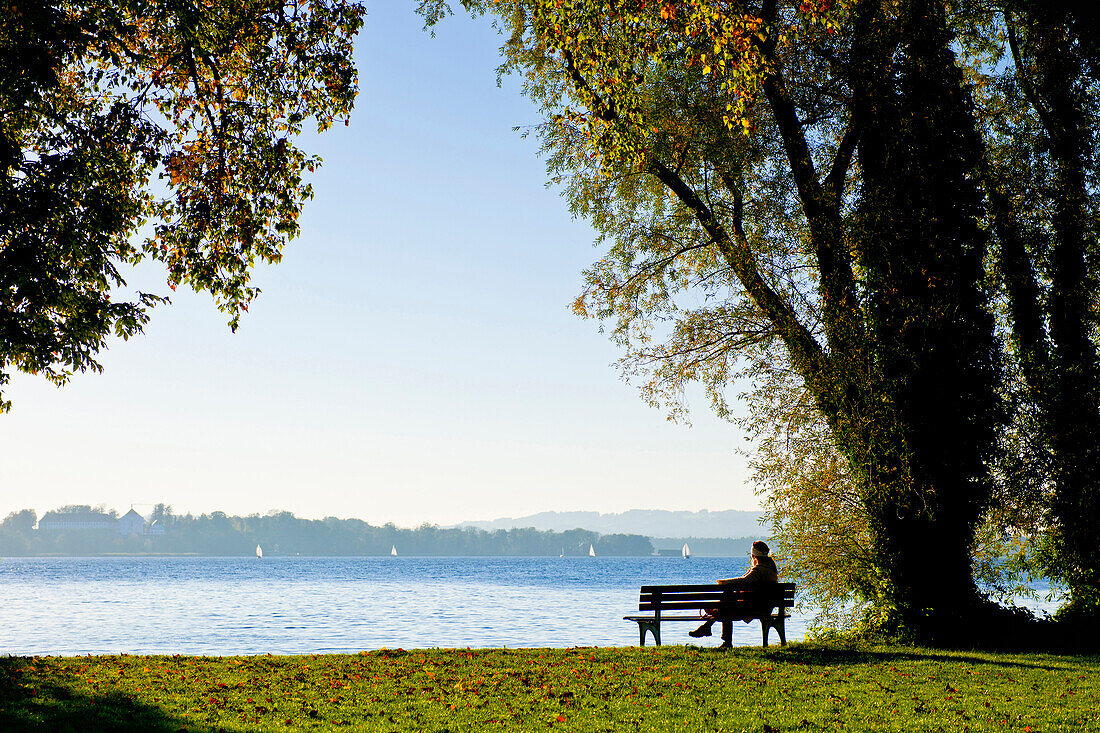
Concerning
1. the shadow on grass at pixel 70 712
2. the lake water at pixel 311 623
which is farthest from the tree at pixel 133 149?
the lake water at pixel 311 623

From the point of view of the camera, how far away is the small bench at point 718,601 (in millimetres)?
13297

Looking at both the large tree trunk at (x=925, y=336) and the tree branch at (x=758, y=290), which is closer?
the large tree trunk at (x=925, y=336)

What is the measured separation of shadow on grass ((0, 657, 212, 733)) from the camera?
24.0 ft

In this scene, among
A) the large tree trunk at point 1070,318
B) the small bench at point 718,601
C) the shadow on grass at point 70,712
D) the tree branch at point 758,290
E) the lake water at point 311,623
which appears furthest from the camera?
the lake water at point 311,623

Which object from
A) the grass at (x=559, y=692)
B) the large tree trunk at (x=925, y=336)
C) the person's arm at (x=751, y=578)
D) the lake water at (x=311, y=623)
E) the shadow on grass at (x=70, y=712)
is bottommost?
the lake water at (x=311, y=623)

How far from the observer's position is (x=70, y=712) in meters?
7.83

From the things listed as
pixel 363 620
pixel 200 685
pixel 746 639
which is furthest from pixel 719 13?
pixel 363 620

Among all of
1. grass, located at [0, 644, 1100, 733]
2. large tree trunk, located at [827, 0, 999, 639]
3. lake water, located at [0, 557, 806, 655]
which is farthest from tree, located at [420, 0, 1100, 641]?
lake water, located at [0, 557, 806, 655]

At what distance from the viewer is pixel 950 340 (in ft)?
48.8

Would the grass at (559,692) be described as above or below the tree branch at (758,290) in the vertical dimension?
below

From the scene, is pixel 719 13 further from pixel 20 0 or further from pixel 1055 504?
pixel 1055 504

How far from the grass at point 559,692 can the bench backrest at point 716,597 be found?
81cm

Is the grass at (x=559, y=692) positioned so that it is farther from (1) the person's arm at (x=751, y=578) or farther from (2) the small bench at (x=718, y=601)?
(1) the person's arm at (x=751, y=578)

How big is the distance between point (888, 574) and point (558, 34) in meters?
11.0
